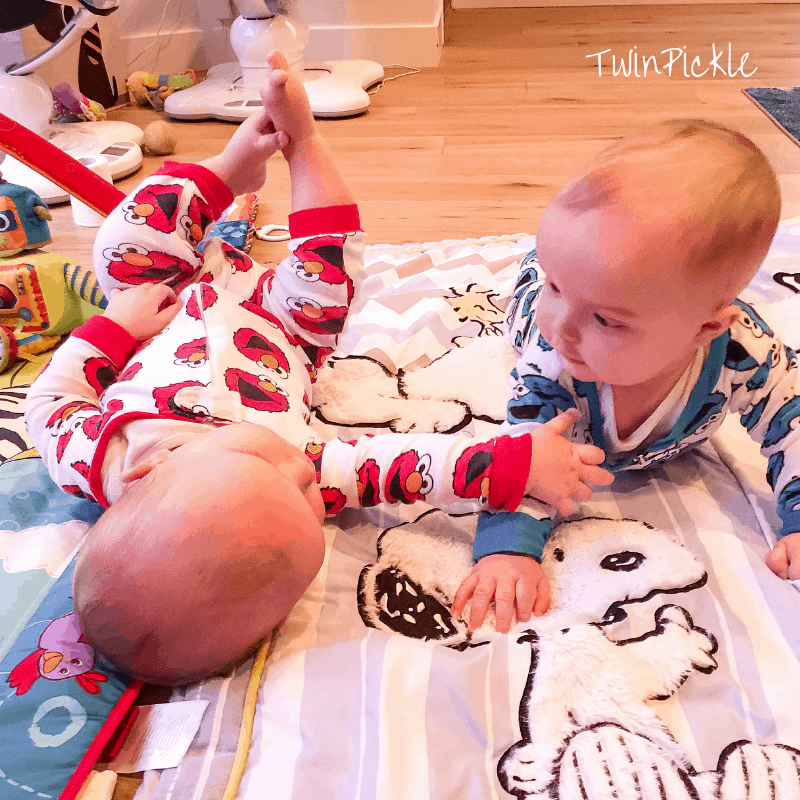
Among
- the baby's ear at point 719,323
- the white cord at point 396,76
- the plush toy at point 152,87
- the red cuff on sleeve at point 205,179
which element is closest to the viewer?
the baby's ear at point 719,323

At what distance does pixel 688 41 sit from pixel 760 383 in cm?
262

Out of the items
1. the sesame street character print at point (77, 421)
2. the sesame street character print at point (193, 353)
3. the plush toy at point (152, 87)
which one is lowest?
the plush toy at point (152, 87)

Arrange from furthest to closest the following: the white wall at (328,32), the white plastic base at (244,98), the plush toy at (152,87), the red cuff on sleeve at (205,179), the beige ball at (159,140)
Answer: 1. the white wall at (328,32)
2. the plush toy at (152,87)
3. the white plastic base at (244,98)
4. the beige ball at (159,140)
5. the red cuff on sleeve at (205,179)

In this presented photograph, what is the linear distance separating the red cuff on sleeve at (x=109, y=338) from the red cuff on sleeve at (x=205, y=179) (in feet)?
0.68

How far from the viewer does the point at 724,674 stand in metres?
0.58

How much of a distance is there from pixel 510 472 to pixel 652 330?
180 millimetres

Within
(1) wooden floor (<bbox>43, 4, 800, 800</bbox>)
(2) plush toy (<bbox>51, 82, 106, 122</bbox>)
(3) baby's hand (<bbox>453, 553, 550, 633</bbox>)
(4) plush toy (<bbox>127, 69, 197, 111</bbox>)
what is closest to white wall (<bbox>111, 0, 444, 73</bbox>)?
(1) wooden floor (<bbox>43, 4, 800, 800</bbox>)

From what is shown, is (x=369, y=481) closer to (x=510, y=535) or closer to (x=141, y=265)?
(x=510, y=535)

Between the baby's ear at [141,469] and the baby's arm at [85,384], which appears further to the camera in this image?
the baby's arm at [85,384]

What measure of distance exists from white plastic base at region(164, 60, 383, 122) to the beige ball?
0.83ft

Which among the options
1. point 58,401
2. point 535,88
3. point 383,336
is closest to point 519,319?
point 383,336

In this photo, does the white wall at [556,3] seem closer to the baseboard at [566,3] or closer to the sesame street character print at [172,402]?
the baseboard at [566,3]

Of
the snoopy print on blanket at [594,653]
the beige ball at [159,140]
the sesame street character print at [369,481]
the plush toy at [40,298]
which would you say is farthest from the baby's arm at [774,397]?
the beige ball at [159,140]

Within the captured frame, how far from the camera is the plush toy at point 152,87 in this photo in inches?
88.5
